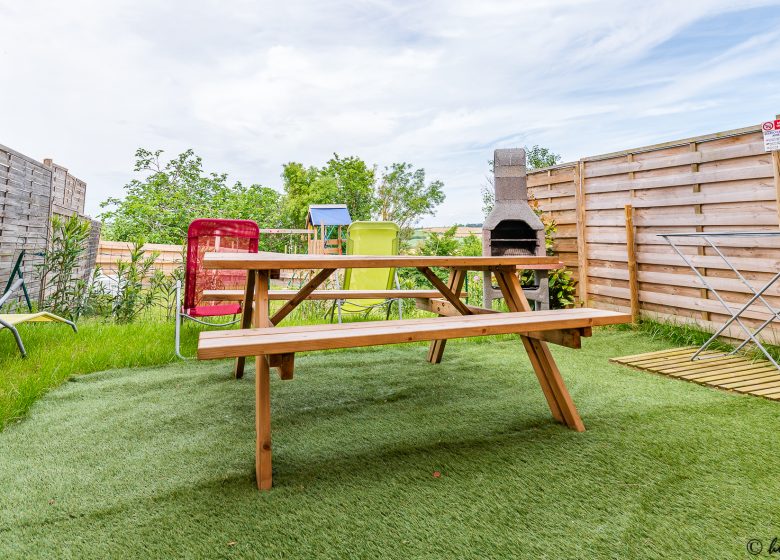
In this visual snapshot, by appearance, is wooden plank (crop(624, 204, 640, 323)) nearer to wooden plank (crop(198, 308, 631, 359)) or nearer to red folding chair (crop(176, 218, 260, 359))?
wooden plank (crop(198, 308, 631, 359))

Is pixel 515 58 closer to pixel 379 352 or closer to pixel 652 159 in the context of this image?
pixel 652 159

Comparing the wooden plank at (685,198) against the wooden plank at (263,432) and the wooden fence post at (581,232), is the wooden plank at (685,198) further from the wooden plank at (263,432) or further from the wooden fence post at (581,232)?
the wooden plank at (263,432)

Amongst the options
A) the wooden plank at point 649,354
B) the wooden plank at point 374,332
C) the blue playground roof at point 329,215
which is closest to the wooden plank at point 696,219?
the wooden plank at point 649,354

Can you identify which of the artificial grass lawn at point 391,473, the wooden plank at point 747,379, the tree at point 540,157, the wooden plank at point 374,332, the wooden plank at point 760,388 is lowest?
the artificial grass lawn at point 391,473

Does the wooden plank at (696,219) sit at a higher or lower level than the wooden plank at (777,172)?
lower

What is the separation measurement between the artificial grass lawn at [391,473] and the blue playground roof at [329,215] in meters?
8.67

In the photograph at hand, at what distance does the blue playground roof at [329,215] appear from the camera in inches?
427

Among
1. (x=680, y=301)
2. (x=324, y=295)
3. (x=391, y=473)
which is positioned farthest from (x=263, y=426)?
(x=680, y=301)

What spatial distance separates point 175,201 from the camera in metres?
12.2

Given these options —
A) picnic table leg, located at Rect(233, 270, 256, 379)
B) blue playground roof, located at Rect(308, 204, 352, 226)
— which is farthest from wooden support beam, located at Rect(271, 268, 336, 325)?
blue playground roof, located at Rect(308, 204, 352, 226)

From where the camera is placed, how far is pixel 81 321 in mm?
4234

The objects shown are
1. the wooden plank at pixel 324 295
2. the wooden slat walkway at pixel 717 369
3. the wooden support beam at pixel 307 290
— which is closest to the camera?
the wooden support beam at pixel 307 290

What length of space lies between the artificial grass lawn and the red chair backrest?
2.95ft

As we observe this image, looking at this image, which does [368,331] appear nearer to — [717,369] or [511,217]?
[717,369]
